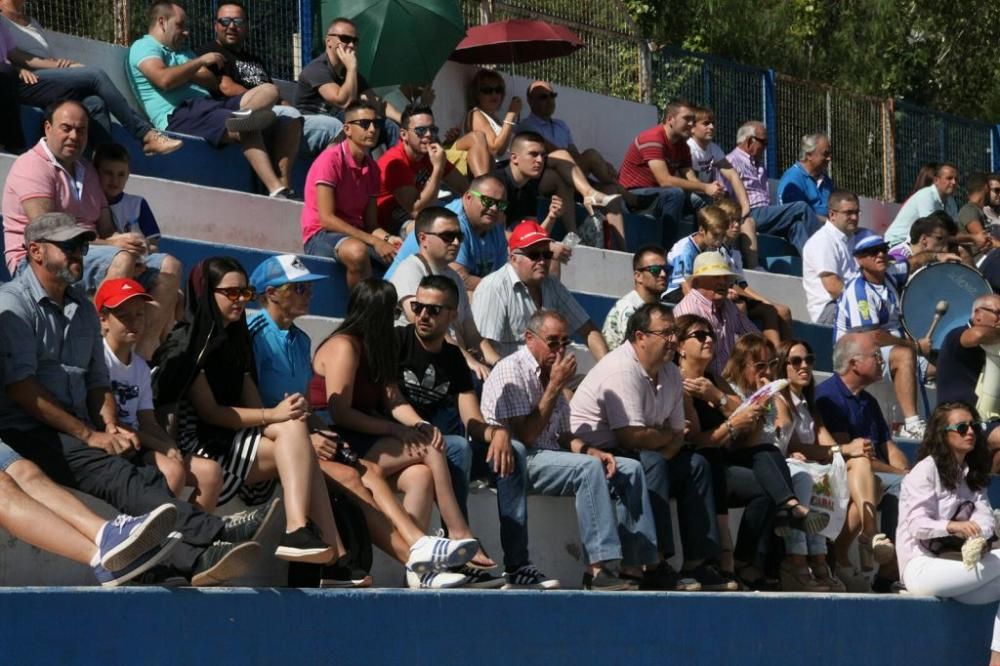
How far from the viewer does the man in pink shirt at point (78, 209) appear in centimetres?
801

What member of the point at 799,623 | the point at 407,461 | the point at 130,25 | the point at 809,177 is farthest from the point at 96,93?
the point at 809,177

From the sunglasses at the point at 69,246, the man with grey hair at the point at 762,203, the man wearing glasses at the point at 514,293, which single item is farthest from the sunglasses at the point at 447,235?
the man with grey hair at the point at 762,203

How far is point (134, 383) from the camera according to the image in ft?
22.3

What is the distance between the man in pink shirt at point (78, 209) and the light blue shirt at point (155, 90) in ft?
7.46

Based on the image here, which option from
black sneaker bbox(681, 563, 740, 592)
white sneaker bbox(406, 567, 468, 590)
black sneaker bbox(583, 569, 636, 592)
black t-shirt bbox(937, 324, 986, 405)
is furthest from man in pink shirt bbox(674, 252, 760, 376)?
white sneaker bbox(406, 567, 468, 590)

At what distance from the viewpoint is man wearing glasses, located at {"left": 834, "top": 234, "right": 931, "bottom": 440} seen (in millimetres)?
11797

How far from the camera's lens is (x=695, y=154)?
14.2m

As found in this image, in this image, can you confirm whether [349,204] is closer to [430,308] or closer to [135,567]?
[430,308]

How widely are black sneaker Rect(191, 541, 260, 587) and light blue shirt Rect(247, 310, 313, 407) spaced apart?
1.35 m

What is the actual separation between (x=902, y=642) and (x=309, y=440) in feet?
12.7

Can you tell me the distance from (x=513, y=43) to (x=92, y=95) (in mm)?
4973

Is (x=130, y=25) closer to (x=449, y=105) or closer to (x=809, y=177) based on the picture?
(x=449, y=105)

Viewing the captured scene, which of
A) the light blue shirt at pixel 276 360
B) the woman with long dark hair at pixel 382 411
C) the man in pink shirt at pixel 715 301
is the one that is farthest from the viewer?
the man in pink shirt at pixel 715 301

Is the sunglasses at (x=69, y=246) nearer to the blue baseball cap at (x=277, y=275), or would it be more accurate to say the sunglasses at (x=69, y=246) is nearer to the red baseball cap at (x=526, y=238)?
the blue baseball cap at (x=277, y=275)
